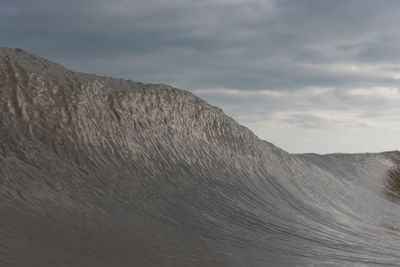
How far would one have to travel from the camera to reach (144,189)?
377 centimetres

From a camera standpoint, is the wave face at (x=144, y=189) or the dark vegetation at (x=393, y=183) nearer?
the wave face at (x=144, y=189)

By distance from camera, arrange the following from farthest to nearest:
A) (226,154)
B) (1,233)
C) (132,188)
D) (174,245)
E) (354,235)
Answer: (226,154) < (354,235) < (132,188) < (174,245) < (1,233)

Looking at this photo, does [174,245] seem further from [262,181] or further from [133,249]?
[262,181]

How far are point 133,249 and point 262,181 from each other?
2.96 m

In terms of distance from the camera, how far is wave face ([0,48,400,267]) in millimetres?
2656

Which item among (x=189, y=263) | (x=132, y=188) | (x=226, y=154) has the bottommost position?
(x=189, y=263)

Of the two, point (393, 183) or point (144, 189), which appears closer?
point (144, 189)

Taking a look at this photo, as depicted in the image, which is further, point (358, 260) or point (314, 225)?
point (314, 225)

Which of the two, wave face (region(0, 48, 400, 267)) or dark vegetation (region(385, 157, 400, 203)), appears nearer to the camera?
wave face (region(0, 48, 400, 267))

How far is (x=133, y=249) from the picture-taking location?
2.58m

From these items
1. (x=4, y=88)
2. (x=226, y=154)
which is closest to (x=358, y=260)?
(x=226, y=154)

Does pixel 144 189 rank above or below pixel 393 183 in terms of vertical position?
below

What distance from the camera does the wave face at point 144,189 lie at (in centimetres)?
266

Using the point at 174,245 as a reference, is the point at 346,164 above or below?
above
